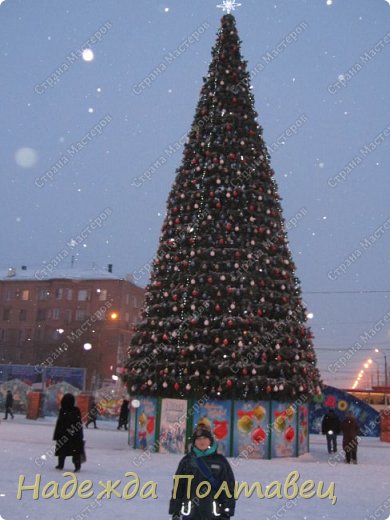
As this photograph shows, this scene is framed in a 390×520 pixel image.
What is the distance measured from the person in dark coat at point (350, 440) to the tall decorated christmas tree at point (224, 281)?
142cm

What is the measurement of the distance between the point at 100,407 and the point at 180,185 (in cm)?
1833

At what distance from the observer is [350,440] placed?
16891 mm

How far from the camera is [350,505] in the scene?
1029 cm

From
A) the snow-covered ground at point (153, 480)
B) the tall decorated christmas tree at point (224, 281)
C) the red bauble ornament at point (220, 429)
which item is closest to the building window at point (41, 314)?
the snow-covered ground at point (153, 480)

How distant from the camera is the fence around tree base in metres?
17.0

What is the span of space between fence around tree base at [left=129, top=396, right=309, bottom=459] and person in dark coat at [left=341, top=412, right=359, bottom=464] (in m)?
1.56

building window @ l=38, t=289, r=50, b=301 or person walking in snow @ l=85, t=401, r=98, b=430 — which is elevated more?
building window @ l=38, t=289, r=50, b=301

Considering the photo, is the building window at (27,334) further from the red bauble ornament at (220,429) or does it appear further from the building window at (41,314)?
the red bauble ornament at (220,429)

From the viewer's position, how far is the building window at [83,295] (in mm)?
75250

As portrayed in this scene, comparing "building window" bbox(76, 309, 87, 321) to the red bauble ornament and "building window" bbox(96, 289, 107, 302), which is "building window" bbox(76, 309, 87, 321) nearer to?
"building window" bbox(96, 289, 107, 302)

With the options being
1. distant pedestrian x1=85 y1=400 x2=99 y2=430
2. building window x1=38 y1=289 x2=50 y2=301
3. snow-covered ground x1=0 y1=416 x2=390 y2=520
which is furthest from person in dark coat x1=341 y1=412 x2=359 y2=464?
building window x1=38 y1=289 x2=50 y2=301

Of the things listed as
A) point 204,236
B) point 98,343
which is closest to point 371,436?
point 204,236

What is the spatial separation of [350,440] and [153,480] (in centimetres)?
707

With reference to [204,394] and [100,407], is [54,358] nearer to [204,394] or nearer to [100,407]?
[100,407]
